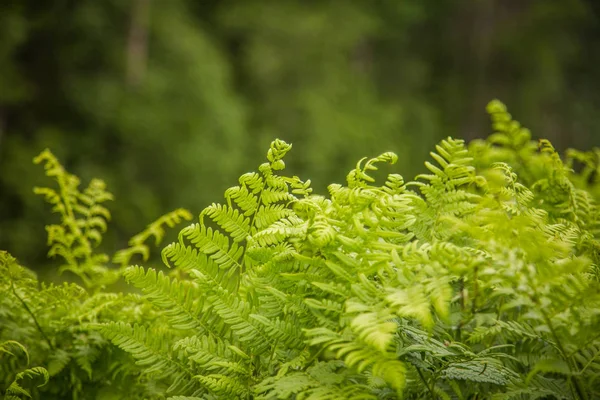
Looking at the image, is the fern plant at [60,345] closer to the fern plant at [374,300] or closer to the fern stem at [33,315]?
the fern stem at [33,315]

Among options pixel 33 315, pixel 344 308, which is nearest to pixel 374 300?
pixel 344 308

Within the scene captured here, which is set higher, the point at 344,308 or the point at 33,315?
the point at 344,308

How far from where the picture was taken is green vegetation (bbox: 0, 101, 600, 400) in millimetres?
1037

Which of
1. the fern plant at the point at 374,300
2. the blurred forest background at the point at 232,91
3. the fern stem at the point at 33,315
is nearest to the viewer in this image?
the fern plant at the point at 374,300

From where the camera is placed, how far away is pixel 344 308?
1156 mm

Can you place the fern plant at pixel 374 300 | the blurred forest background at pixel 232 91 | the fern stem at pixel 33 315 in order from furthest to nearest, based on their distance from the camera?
the blurred forest background at pixel 232 91, the fern stem at pixel 33 315, the fern plant at pixel 374 300

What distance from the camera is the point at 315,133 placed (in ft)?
46.6

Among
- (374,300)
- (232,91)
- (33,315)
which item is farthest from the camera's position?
(232,91)

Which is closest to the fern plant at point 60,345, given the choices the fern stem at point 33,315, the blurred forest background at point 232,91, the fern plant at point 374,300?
the fern stem at point 33,315

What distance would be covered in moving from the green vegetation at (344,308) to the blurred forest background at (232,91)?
997cm

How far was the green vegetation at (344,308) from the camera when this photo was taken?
3.40 ft

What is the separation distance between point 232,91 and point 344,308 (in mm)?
13984

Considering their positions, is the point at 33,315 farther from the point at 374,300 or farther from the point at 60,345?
the point at 374,300

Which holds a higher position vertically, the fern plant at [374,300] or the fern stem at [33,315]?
the fern plant at [374,300]
